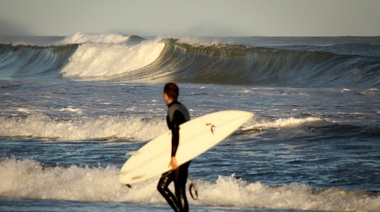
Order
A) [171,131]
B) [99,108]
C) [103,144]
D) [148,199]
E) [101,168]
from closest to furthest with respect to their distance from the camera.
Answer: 1. [171,131]
2. [148,199]
3. [101,168]
4. [103,144]
5. [99,108]

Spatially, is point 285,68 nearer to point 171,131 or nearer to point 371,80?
point 371,80

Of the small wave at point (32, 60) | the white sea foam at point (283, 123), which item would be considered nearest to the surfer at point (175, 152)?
the white sea foam at point (283, 123)

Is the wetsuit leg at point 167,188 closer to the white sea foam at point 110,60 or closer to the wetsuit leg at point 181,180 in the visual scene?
the wetsuit leg at point 181,180

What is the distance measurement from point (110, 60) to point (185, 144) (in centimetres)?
3437

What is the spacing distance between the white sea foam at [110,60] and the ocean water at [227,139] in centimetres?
127

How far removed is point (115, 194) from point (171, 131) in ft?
9.62

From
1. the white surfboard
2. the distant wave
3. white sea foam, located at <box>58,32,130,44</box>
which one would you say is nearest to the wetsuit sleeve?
the white surfboard

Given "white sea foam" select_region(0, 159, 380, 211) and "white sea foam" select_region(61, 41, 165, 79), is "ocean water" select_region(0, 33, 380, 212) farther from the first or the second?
"white sea foam" select_region(61, 41, 165, 79)

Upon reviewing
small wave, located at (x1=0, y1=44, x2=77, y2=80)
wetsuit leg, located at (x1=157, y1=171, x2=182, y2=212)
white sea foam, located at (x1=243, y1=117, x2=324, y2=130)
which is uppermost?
small wave, located at (x1=0, y1=44, x2=77, y2=80)

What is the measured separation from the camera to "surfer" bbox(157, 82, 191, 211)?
834 centimetres

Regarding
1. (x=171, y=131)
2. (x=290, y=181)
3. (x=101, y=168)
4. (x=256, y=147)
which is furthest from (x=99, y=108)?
(x=171, y=131)

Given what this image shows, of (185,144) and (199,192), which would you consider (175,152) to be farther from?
(199,192)

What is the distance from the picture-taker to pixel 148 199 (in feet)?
35.6

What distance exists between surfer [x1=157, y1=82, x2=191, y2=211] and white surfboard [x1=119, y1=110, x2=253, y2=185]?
97 mm
